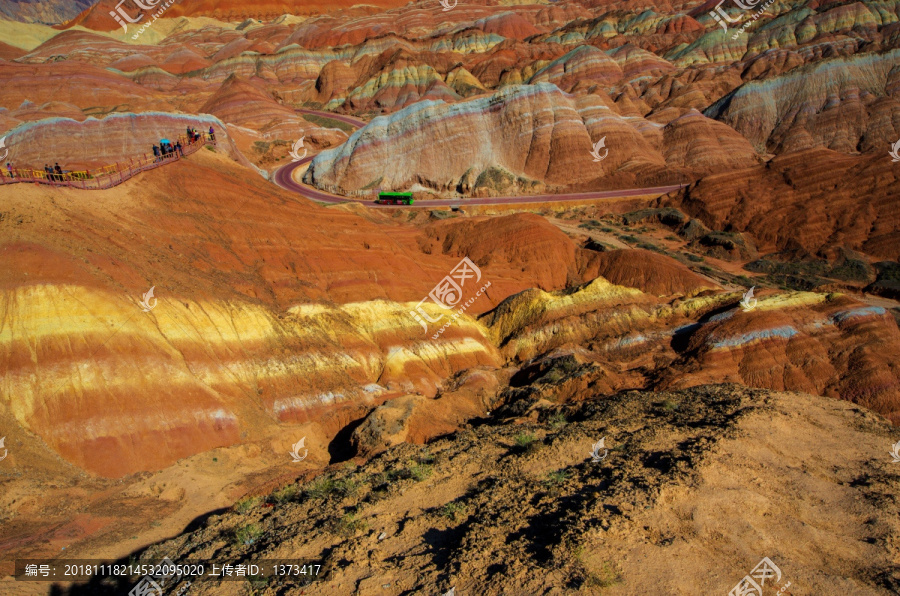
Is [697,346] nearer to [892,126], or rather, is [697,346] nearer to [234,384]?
[234,384]

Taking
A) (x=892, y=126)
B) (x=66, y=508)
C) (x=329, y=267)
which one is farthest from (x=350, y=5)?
(x=66, y=508)

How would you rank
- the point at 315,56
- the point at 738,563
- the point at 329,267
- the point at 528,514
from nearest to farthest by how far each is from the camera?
the point at 738,563 → the point at 528,514 → the point at 329,267 → the point at 315,56

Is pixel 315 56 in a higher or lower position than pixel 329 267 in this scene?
higher

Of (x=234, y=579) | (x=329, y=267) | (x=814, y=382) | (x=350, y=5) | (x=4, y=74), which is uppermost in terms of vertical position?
(x=350, y=5)

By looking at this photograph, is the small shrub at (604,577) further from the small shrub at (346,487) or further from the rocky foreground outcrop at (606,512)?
the small shrub at (346,487)

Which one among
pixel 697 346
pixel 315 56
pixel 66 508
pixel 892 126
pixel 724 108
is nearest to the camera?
pixel 66 508

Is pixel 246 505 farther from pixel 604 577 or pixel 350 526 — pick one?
pixel 604 577

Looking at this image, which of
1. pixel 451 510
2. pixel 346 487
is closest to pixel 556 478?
pixel 451 510
